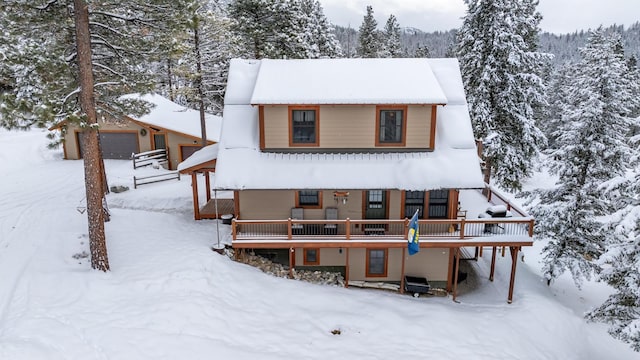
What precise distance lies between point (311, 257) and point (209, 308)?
5.28 metres

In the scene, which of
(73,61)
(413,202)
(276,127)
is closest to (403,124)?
(413,202)

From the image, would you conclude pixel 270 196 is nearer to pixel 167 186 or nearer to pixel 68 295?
pixel 68 295

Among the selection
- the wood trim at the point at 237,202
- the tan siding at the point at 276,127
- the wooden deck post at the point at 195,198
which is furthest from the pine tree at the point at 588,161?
the wooden deck post at the point at 195,198

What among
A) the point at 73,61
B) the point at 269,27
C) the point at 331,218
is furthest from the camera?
the point at 269,27

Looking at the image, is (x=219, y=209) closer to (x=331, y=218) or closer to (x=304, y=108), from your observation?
(x=331, y=218)

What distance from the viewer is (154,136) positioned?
27062 millimetres

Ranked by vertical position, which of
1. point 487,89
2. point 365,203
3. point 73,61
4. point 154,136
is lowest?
point 365,203

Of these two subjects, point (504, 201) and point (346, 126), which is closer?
point (346, 126)

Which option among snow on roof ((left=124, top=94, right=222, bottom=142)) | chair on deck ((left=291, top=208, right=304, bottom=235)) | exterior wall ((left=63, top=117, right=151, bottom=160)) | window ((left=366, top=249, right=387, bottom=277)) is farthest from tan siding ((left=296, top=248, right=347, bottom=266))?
exterior wall ((left=63, top=117, right=151, bottom=160))

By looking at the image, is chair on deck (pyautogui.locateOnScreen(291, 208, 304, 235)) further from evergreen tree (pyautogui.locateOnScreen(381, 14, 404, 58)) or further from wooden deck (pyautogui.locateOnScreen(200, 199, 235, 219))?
evergreen tree (pyautogui.locateOnScreen(381, 14, 404, 58))

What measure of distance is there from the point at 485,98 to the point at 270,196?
42.9 ft

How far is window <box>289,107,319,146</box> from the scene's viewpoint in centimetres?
1602

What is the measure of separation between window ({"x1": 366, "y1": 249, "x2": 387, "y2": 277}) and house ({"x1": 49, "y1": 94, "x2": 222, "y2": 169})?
13.8 metres

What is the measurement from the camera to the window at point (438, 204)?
16.0 metres
